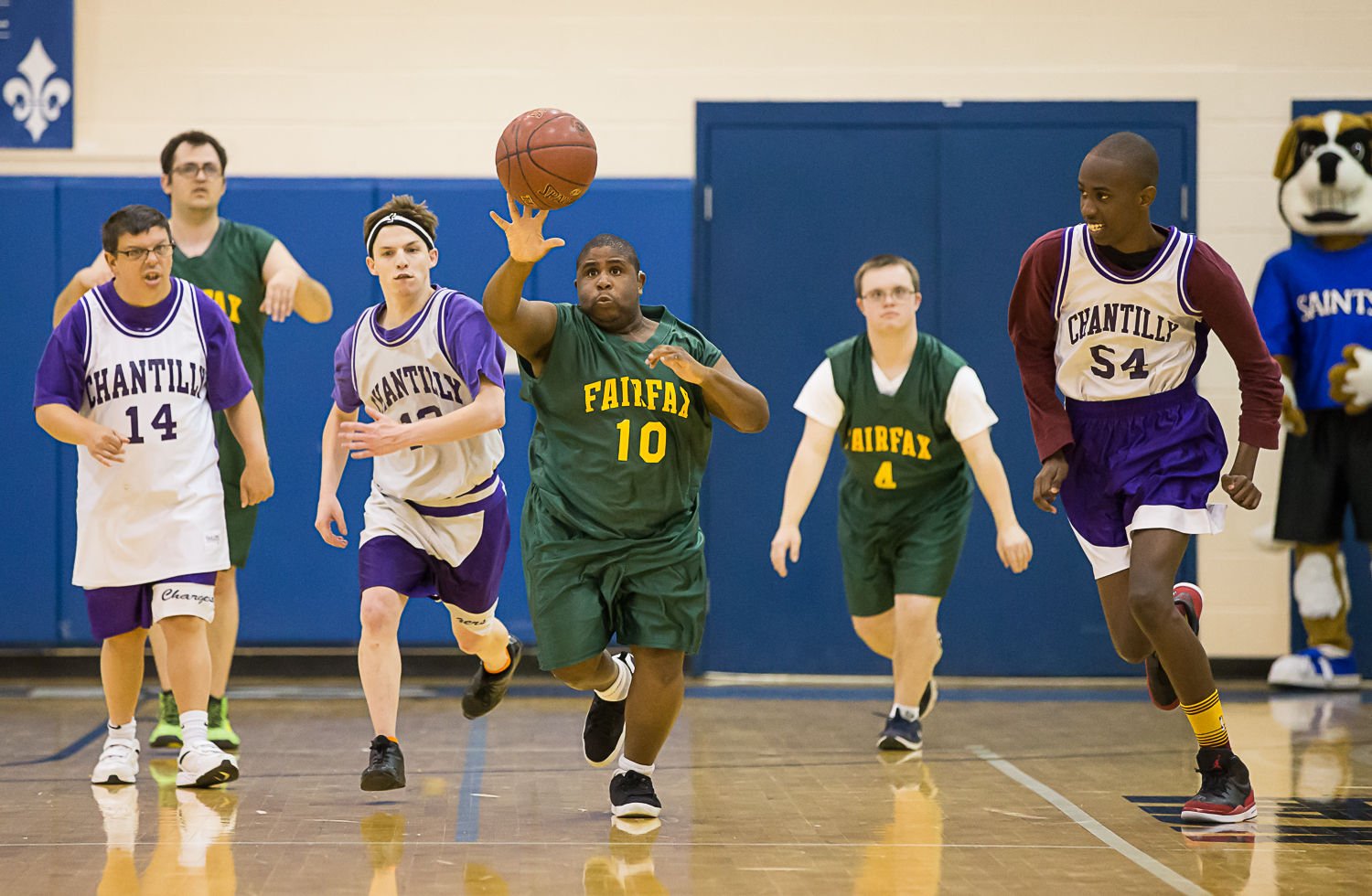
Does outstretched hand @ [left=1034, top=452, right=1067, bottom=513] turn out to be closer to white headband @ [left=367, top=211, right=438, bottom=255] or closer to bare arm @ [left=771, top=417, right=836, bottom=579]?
bare arm @ [left=771, top=417, right=836, bottom=579]

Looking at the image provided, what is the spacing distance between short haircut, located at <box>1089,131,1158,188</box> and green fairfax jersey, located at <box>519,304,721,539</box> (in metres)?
1.15

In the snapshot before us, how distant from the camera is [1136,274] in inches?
167

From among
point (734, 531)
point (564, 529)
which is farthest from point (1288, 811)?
point (734, 531)

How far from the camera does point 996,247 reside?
7816 mm

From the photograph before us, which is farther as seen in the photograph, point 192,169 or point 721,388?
point 192,169

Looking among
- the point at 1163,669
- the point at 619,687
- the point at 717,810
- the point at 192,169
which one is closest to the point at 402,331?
the point at 619,687

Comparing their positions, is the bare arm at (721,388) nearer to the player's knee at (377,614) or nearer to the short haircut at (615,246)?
the short haircut at (615,246)

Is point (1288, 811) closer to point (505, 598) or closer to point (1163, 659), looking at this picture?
point (1163, 659)

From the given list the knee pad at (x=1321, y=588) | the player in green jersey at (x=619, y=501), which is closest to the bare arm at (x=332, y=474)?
the player in green jersey at (x=619, y=501)

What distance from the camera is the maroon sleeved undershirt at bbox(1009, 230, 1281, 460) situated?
4184 millimetres

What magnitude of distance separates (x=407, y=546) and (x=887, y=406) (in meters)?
1.84

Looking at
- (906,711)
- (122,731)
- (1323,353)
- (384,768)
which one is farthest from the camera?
(1323,353)

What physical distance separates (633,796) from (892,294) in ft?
7.04

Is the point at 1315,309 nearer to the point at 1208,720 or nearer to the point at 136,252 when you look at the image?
the point at 1208,720
